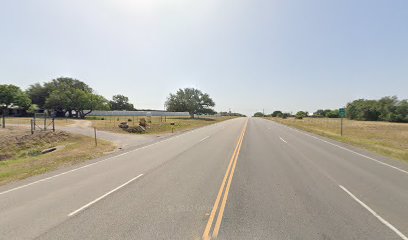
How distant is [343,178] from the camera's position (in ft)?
31.9

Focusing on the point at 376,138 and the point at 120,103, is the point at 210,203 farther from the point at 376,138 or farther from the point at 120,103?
the point at 120,103

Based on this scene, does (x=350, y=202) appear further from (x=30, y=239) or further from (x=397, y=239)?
(x=30, y=239)

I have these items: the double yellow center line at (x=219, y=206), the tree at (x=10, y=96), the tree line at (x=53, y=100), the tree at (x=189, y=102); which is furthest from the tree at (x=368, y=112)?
the tree at (x=10, y=96)

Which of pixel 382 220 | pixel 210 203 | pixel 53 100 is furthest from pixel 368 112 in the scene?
pixel 210 203

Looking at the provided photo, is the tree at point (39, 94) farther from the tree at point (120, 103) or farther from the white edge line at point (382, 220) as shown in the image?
the white edge line at point (382, 220)

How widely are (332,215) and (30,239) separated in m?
6.26

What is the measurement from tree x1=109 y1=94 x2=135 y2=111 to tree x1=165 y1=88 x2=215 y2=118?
5280cm

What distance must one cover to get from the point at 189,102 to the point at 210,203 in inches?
3890

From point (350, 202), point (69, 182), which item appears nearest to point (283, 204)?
point (350, 202)

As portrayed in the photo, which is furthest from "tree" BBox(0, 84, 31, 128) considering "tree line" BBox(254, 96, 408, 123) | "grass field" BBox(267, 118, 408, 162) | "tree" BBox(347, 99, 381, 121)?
"tree" BBox(347, 99, 381, 121)

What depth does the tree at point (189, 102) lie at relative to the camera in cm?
10472

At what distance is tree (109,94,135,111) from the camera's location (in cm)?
14975

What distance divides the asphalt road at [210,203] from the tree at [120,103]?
14486 cm

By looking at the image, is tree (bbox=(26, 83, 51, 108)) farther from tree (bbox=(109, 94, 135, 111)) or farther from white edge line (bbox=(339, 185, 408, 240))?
white edge line (bbox=(339, 185, 408, 240))
